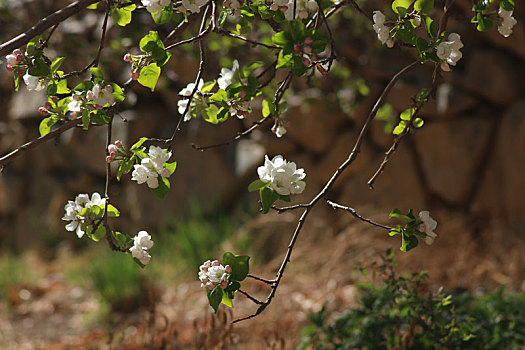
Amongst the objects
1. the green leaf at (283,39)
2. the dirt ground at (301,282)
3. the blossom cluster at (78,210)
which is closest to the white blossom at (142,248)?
the blossom cluster at (78,210)

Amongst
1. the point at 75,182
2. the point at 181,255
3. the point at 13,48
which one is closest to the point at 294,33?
the point at 13,48

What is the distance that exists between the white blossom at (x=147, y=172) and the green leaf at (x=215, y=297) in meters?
0.23

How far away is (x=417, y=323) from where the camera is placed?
1.77 metres

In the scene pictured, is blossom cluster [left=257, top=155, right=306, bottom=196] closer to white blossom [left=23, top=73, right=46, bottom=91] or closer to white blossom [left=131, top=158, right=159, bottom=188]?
white blossom [left=131, top=158, right=159, bottom=188]

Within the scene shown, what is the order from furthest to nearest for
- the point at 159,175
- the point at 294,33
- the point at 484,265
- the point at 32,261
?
the point at 32,261
the point at 484,265
the point at 159,175
the point at 294,33

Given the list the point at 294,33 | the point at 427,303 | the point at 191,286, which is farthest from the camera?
the point at 191,286

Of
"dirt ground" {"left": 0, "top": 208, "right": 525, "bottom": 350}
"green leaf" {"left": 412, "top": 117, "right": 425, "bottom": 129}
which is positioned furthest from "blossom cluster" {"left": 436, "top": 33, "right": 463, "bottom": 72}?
"dirt ground" {"left": 0, "top": 208, "right": 525, "bottom": 350}

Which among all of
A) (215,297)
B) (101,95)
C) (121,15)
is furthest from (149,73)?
(215,297)

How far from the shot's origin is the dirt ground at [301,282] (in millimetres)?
3164

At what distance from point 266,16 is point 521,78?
3007 millimetres

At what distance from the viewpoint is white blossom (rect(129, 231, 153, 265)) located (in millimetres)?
1194

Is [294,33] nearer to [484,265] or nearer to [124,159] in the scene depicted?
[124,159]

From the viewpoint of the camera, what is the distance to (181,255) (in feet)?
13.9

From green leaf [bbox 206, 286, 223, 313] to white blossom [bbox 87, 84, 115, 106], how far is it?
41cm
